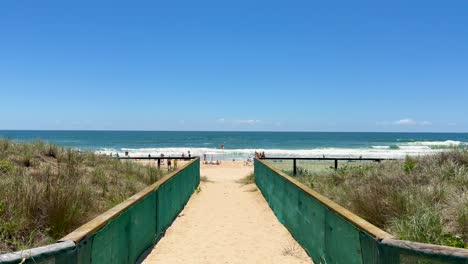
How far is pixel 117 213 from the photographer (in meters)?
5.42

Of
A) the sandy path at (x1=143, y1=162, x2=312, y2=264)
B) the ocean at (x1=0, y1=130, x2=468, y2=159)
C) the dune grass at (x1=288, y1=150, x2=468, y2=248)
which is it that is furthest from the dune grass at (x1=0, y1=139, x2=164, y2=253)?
the ocean at (x1=0, y1=130, x2=468, y2=159)

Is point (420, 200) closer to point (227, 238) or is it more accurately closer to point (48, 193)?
point (227, 238)

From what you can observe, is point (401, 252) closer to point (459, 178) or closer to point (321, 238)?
point (321, 238)

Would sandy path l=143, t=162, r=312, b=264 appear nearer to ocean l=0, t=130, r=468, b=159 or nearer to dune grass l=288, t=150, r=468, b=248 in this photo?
dune grass l=288, t=150, r=468, b=248

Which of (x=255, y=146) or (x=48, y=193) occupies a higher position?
(x=48, y=193)

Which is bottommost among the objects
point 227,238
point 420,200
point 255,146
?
Answer: point 227,238

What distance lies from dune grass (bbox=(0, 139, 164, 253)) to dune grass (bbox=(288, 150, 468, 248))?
4.95 meters

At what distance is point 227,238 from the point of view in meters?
8.93

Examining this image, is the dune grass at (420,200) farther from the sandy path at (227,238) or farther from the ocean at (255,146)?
the ocean at (255,146)

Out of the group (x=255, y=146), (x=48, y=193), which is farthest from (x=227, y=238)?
(x=255, y=146)

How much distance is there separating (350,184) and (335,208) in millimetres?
5953

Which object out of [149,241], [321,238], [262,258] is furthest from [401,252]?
[149,241]

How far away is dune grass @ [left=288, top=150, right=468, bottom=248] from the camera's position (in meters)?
5.82

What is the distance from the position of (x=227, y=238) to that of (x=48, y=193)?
358 cm
